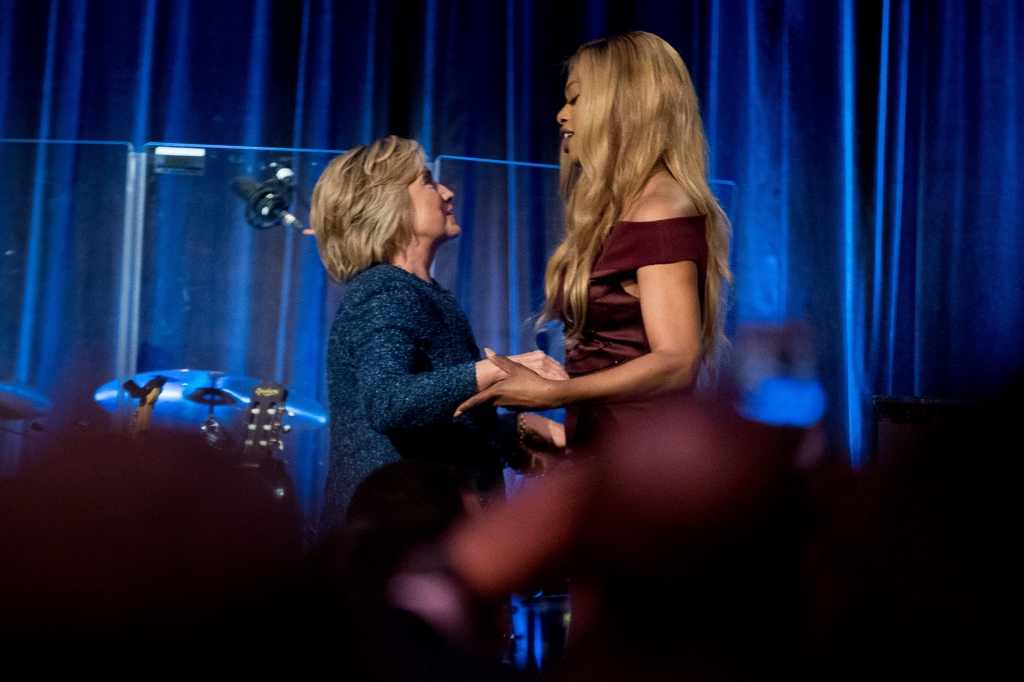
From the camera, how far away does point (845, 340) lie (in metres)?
2.66

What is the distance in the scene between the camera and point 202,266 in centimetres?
228

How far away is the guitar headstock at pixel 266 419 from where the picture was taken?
1.89 meters

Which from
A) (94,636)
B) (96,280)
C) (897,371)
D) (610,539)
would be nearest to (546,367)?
(610,539)

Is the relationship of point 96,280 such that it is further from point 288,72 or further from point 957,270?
point 957,270

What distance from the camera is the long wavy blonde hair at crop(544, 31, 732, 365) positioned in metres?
1.20

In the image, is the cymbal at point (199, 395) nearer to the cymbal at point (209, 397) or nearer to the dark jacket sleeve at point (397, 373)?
the cymbal at point (209, 397)

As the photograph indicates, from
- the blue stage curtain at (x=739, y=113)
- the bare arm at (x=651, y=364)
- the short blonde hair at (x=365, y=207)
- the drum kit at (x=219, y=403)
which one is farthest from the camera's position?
the blue stage curtain at (x=739, y=113)

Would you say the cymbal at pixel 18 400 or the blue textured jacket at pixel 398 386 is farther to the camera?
the cymbal at pixel 18 400

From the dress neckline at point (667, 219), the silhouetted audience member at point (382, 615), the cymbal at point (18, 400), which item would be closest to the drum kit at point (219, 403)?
the cymbal at point (18, 400)

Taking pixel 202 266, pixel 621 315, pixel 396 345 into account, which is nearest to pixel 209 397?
pixel 202 266

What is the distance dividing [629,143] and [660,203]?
0.38 feet

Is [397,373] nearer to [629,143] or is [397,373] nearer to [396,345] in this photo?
[396,345]

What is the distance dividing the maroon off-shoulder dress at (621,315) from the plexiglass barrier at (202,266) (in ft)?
3.53

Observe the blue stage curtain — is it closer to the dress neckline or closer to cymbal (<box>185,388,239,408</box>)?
cymbal (<box>185,388,239,408</box>)
